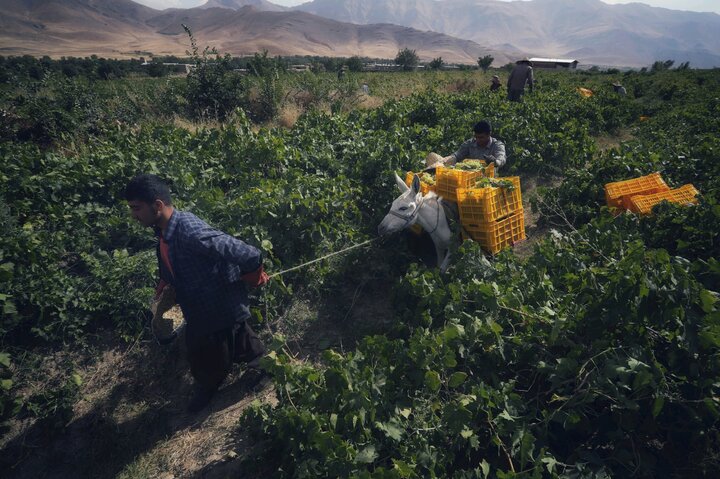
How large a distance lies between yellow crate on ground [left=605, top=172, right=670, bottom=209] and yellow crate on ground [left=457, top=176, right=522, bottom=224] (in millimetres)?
1789

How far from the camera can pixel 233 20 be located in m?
132

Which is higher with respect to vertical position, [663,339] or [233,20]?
[233,20]

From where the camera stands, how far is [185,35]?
11088cm

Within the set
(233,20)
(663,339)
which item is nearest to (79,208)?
(663,339)

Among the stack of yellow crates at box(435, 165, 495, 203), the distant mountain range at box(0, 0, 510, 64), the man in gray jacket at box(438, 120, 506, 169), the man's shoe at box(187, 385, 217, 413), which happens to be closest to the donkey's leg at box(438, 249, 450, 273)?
the stack of yellow crates at box(435, 165, 495, 203)

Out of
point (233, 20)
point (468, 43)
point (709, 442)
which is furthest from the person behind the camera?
point (468, 43)

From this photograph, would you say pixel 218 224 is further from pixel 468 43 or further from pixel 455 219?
pixel 468 43

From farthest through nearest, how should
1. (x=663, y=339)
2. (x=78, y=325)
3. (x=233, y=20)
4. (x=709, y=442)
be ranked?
(x=233, y=20)
(x=78, y=325)
(x=663, y=339)
(x=709, y=442)

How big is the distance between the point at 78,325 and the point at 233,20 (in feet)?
510

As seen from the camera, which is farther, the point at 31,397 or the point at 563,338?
the point at 31,397

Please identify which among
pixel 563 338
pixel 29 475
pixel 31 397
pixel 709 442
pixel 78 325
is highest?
pixel 563 338

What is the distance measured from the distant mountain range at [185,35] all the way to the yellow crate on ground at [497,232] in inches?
3592

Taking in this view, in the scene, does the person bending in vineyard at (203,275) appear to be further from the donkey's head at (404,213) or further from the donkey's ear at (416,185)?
the donkey's ear at (416,185)

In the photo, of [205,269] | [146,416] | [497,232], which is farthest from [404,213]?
[146,416]
